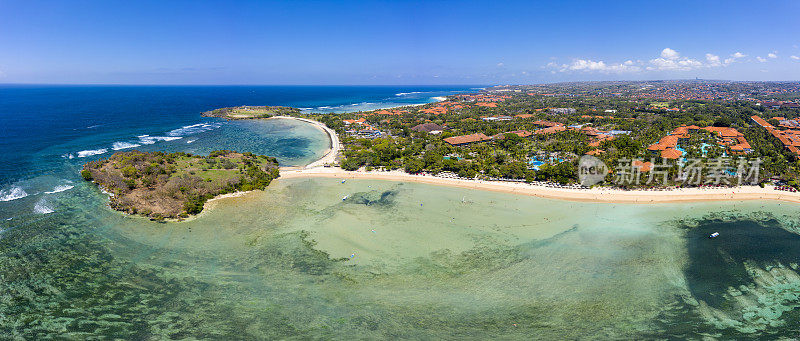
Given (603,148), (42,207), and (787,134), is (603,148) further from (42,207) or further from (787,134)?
(42,207)

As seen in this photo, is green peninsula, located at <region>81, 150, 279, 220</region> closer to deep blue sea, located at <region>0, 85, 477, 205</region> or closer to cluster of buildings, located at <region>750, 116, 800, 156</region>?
deep blue sea, located at <region>0, 85, 477, 205</region>

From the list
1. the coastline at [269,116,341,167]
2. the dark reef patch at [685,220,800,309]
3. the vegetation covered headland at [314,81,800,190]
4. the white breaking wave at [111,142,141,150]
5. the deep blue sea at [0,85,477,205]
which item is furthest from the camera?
the white breaking wave at [111,142,141,150]

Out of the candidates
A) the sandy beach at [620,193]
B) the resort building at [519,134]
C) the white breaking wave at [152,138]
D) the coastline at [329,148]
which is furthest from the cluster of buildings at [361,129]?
the white breaking wave at [152,138]

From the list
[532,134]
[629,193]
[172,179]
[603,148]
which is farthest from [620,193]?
[172,179]

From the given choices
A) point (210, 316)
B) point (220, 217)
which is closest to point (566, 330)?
point (210, 316)

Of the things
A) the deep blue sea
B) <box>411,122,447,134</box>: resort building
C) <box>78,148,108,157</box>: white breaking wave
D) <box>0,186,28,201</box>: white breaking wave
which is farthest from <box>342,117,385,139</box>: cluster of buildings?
<box>0,186,28,201</box>: white breaking wave

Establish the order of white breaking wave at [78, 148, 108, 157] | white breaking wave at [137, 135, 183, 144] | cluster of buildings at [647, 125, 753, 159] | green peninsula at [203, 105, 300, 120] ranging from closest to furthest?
1. cluster of buildings at [647, 125, 753, 159]
2. white breaking wave at [78, 148, 108, 157]
3. white breaking wave at [137, 135, 183, 144]
4. green peninsula at [203, 105, 300, 120]

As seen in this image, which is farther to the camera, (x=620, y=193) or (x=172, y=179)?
(x=172, y=179)
